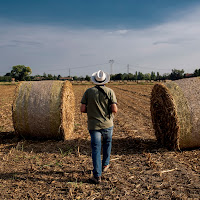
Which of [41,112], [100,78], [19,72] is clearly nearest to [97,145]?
[100,78]

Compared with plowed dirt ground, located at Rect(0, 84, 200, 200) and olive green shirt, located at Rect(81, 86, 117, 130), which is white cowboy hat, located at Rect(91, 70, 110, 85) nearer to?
olive green shirt, located at Rect(81, 86, 117, 130)

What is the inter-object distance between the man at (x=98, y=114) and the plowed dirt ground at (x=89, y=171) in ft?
1.79

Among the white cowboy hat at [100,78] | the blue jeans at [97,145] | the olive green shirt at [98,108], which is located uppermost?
the white cowboy hat at [100,78]

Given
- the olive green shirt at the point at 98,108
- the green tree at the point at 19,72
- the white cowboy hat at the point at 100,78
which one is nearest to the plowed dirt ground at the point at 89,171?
the olive green shirt at the point at 98,108

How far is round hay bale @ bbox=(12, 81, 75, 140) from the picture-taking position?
7.84 meters

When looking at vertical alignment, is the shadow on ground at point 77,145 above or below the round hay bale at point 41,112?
below

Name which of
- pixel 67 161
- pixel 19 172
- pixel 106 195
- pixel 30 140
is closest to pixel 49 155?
pixel 67 161

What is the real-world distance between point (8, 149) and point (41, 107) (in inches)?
65.1

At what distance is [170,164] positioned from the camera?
5902 millimetres

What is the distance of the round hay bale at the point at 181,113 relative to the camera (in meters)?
6.50

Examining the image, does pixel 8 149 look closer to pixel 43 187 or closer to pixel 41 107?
pixel 41 107

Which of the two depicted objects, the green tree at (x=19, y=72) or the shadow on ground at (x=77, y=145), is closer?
the shadow on ground at (x=77, y=145)

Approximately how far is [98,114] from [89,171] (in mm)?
1503

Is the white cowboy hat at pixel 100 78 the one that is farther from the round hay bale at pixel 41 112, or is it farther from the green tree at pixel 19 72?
the green tree at pixel 19 72
